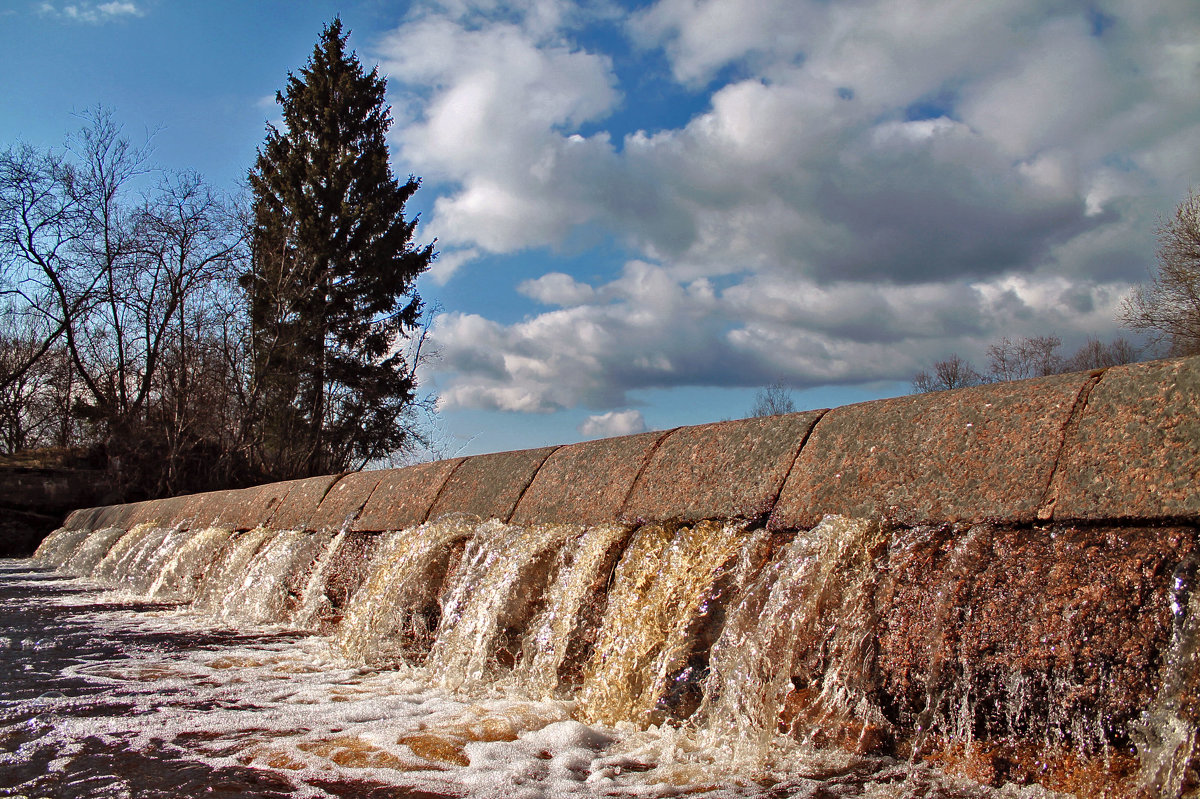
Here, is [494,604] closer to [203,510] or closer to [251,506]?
[251,506]

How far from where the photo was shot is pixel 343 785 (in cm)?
207

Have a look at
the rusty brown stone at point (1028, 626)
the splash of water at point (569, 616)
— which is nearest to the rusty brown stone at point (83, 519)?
the splash of water at point (569, 616)

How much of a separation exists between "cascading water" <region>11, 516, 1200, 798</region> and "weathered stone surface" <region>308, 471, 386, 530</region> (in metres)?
2.07

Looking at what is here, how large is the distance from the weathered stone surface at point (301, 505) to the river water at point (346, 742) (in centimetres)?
256

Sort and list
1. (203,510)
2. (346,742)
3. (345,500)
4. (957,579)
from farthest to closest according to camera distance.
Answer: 1. (203,510)
2. (345,500)
3. (346,742)
4. (957,579)

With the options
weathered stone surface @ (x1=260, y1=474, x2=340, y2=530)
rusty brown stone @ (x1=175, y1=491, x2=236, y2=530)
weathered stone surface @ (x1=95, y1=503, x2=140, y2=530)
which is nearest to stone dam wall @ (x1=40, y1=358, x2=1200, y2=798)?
weathered stone surface @ (x1=260, y1=474, x2=340, y2=530)

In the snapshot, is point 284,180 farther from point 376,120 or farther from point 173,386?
point 173,386

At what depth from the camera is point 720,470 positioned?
317 cm

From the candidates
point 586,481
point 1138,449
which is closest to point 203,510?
point 586,481

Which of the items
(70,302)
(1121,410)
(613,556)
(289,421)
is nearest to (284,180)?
(70,302)

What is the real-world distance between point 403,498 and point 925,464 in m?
3.89

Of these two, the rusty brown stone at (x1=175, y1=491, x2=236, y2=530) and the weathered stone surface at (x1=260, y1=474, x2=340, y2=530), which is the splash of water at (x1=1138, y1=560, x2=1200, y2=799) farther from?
the rusty brown stone at (x1=175, y1=491, x2=236, y2=530)

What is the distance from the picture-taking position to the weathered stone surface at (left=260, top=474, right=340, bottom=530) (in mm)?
6633

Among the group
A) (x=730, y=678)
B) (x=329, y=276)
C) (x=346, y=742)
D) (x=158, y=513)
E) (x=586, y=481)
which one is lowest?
(x=346, y=742)
